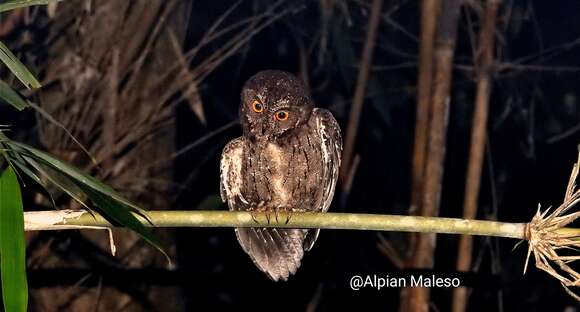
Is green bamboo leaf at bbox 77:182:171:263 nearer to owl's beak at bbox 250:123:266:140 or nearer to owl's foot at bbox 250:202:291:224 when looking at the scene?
owl's foot at bbox 250:202:291:224

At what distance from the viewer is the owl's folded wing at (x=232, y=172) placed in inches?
111

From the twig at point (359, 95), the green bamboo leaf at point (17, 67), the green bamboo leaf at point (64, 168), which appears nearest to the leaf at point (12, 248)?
the green bamboo leaf at point (64, 168)

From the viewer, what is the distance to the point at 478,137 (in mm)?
3350

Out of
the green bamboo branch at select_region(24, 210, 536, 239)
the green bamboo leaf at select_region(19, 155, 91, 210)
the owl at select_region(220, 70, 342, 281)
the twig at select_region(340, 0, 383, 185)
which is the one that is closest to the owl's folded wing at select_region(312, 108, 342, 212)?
the owl at select_region(220, 70, 342, 281)

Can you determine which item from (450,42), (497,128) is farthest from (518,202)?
(450,42)

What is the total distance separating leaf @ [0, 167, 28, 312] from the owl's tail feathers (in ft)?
4.08

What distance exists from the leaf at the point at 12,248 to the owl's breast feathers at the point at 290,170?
1.27 meters

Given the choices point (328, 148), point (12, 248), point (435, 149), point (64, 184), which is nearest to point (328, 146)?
point (328, 148)

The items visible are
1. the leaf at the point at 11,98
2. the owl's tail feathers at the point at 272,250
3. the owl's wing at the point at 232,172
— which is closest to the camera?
the leaf at the point at 11,98

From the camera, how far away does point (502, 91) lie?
4414 millimetres

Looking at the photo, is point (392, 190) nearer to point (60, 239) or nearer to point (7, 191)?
point (60, 239)

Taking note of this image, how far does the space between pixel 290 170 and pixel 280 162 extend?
4 centimetres

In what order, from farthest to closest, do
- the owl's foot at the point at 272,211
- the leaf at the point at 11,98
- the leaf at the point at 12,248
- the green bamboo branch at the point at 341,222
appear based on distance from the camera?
the owl's foot at the point at 272,211, the green bamboo branch at the point at 341,222, the leaf at the point at 11,98, the leaf at the point at 12,248

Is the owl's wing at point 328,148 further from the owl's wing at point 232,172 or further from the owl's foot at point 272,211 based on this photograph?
the owl's wing at point 232,172
